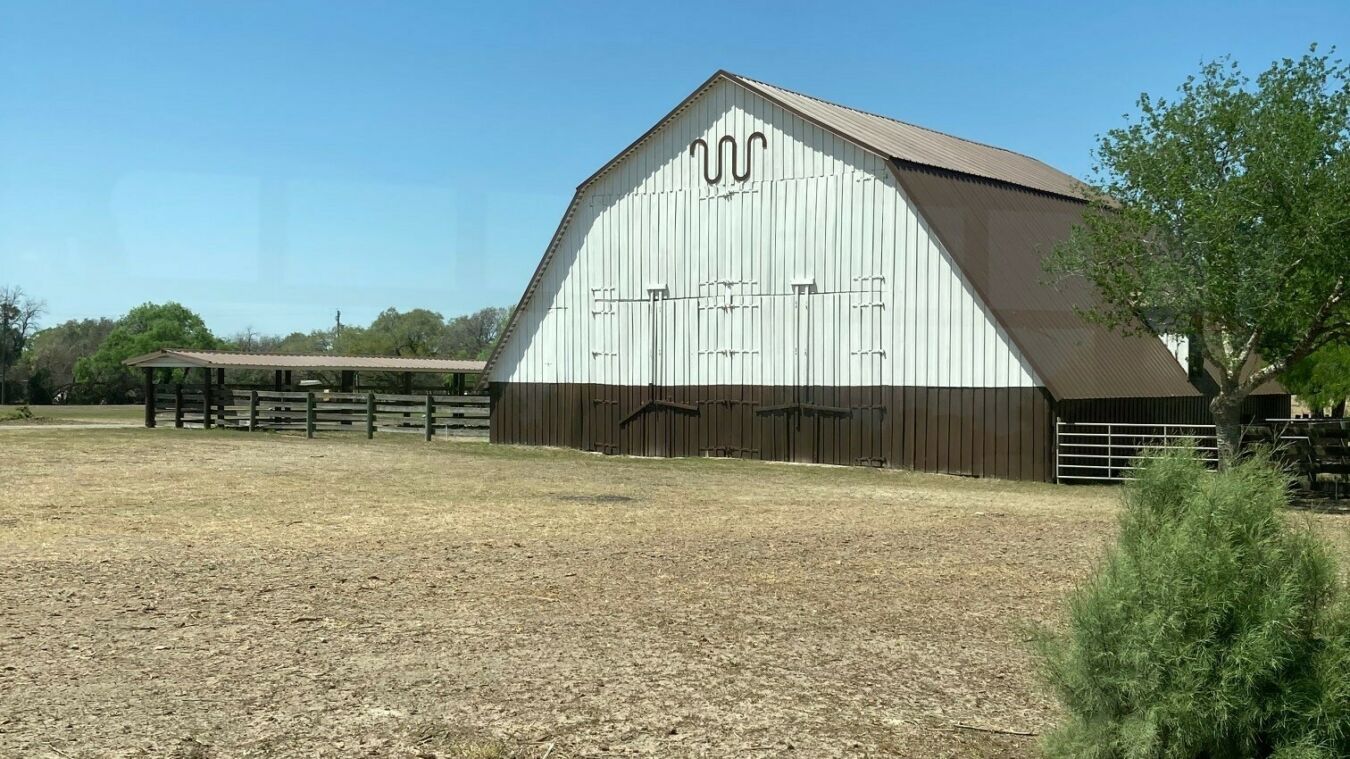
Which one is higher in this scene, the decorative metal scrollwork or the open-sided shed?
the decorative metal scrollwork

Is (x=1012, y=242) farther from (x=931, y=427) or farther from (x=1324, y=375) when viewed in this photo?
(x=1324, y=375)

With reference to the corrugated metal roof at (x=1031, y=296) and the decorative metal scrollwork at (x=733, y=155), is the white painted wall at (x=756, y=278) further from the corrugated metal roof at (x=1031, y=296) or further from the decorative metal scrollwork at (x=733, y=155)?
the corrugated metal roof at (x=1031, y=296)

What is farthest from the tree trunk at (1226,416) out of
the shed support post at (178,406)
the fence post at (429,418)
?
the shed support post at (178,406)

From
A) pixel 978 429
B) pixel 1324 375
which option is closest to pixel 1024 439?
pixel 978 429

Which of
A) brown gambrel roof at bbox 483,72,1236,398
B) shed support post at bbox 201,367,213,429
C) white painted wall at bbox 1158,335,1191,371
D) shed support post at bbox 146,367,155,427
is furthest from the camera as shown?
shed support post at bbox 146,367,155,427

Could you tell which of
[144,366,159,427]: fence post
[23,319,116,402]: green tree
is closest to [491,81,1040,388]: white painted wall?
[144,366,159,427]: fence post

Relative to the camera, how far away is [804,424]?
29.2 m

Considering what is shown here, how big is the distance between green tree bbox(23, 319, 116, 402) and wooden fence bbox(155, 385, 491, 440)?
43.7 meters

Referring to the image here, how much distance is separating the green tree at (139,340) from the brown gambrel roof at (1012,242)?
6668 cm

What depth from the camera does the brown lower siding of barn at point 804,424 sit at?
2584 cm

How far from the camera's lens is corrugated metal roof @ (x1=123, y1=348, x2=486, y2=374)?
41.8 m

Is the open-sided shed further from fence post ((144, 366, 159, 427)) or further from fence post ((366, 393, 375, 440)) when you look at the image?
fence post ((366, 393, 375, 440))

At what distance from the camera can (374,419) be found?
124 ft

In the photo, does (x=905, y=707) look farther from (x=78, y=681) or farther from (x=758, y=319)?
(x=758, y=319)
